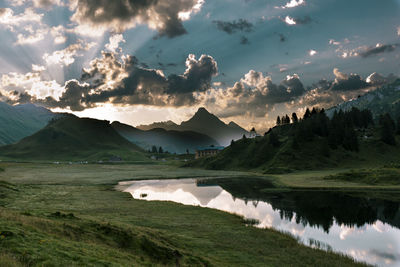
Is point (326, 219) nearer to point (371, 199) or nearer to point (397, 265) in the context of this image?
point (397, 265)

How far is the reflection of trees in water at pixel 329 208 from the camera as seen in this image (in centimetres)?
4822

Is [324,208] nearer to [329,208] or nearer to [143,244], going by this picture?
[329,208]

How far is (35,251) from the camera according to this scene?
18.7 metres

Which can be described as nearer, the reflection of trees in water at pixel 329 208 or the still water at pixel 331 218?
the still water at pixel 331 218

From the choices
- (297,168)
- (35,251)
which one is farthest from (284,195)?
(297,168)

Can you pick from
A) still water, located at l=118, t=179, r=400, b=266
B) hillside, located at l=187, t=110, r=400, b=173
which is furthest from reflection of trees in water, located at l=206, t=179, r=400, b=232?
hillside, located at l=187, t=110, r=400, b=173

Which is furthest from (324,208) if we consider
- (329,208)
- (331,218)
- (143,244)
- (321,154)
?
(321,154)

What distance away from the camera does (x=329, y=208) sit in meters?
58.1

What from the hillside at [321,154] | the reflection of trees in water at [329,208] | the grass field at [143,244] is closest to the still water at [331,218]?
the reflection of trees in water at [329,208]

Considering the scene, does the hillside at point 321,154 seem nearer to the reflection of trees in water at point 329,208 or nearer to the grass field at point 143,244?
the reflection of trees in water at point 329,208

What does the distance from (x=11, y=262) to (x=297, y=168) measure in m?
160

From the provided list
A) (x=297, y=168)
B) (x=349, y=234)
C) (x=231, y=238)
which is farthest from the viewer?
(x=297, y=168)

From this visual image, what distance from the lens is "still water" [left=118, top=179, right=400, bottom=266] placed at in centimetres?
3441

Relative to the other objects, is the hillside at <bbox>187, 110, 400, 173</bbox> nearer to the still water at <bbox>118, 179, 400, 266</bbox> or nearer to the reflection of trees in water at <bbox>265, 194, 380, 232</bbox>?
the reflection of trees in water at <bbox>265, 194, 380, 232</bbox>
